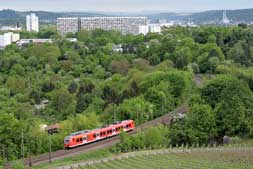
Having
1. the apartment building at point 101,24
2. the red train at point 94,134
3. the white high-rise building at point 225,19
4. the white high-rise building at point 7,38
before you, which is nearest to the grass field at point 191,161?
the red train at point 94,134

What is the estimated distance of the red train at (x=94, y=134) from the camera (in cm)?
2425

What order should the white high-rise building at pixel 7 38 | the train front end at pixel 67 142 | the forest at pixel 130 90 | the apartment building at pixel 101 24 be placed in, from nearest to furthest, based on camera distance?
the train front end at pixel 67 142 → the forest at pixel 130 90 → the white high-rise building at pixel 7 38 → the apartment building at pixel 101 24

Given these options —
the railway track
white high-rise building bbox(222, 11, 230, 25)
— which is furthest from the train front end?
white high-rise building bbox(222, 11, 230, 25)

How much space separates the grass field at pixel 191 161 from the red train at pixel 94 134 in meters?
4.93

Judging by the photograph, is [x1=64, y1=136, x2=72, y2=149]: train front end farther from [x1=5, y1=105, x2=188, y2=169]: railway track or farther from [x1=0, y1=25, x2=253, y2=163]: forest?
[x1=0, y1=25, x2=253, y2=163]: forest

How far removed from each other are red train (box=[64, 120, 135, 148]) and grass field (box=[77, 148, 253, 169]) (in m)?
4.93

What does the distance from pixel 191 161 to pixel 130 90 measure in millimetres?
19570

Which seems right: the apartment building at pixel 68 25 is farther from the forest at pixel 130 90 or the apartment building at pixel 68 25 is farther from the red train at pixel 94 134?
the red train at pixel 94 134

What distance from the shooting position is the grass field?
704 inches

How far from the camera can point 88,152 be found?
925 inches

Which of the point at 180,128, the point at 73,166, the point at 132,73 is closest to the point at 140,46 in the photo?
the point at 132,73

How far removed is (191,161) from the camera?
18859mm

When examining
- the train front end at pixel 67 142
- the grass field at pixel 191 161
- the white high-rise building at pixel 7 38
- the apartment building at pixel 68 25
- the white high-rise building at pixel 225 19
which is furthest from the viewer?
the white high-rise building at pixel 225 19

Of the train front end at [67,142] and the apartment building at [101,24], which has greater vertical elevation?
the apartment building at [101,24]
